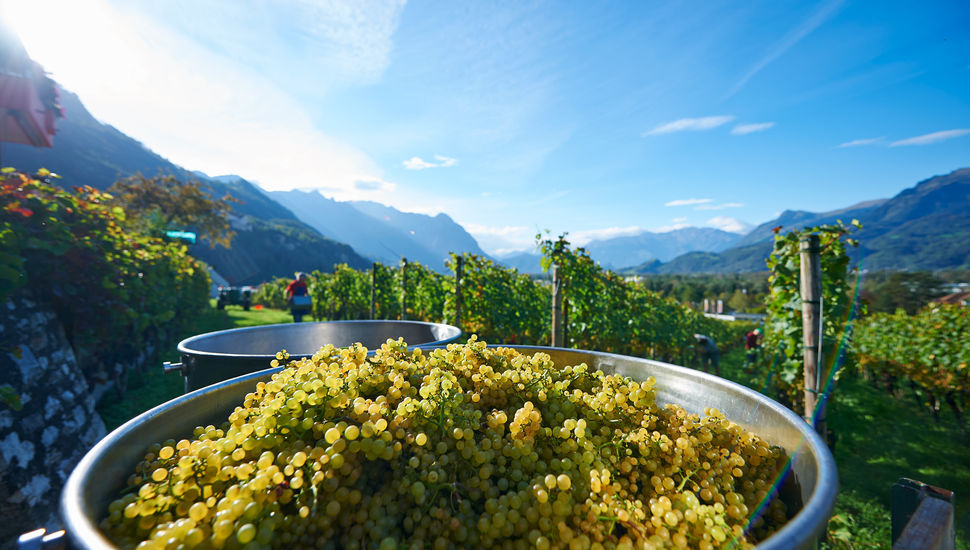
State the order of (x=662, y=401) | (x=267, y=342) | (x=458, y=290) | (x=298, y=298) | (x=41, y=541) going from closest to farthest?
(x=41, y=541) < (x=662, y=401) < (x=267, y=342) < (x=458, y=290) < (x=298, y=298)

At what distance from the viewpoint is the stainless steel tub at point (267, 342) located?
1.86 m

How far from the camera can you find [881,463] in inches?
234

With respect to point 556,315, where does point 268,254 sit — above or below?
above

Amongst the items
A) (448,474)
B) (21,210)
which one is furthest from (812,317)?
(21,210)

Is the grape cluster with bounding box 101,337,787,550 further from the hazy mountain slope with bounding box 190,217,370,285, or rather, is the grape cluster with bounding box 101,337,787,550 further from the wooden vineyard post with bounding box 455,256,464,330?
the hazy mountain slope with bounding box 190,217,370,285

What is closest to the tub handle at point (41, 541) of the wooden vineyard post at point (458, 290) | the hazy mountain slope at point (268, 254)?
the wooden vineyard post at point (458, 290)

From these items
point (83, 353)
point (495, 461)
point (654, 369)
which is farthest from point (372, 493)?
point (83, 353)

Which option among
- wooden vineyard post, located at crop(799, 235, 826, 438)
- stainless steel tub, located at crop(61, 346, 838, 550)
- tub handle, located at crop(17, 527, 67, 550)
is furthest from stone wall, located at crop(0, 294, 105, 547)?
wooden vineyard post, located at crop(799, 235, 826, 438)

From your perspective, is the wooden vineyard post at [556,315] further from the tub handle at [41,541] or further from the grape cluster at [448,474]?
the tub handle at [41,541]

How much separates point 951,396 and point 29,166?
4408 inches

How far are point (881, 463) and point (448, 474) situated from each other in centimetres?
821

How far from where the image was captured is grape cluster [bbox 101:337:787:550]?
2.57 ft

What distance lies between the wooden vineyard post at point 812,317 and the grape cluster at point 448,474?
9.91 feet

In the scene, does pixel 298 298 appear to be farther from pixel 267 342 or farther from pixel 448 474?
pixel 448 474
